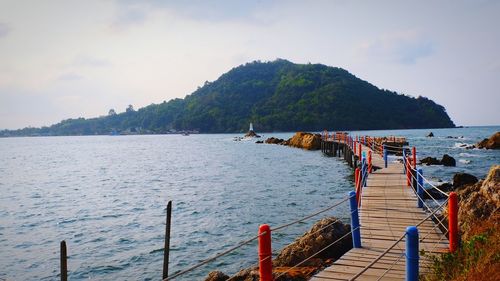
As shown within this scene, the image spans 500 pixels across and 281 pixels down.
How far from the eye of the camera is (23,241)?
2030cm

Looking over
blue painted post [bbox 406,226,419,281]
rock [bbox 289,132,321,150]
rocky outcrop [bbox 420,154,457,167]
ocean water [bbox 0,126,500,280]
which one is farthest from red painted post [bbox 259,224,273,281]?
rock [bbox 289,132,321,150]

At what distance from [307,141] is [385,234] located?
63301mm

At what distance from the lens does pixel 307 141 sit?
7275cm

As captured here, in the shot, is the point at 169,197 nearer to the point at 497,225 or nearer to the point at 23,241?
the point at 23,241

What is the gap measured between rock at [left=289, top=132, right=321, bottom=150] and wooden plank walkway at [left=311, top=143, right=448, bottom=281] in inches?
2095

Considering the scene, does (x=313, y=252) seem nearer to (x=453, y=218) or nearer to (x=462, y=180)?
(x=453, y=218)

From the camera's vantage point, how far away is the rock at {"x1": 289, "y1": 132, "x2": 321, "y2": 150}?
70.7 meters

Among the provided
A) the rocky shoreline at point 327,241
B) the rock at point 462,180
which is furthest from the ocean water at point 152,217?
the rock at point 462,180

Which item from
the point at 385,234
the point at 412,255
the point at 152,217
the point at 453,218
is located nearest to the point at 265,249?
the point at 412,255

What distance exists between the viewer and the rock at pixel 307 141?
232ft

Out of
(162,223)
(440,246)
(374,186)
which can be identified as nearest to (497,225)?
(440,246)

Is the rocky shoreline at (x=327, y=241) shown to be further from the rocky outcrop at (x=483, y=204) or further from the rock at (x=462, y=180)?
the rock at (x=462, y=180)

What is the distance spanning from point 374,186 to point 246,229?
6.63 metres

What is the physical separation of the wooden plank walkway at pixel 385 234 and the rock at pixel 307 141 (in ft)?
175
